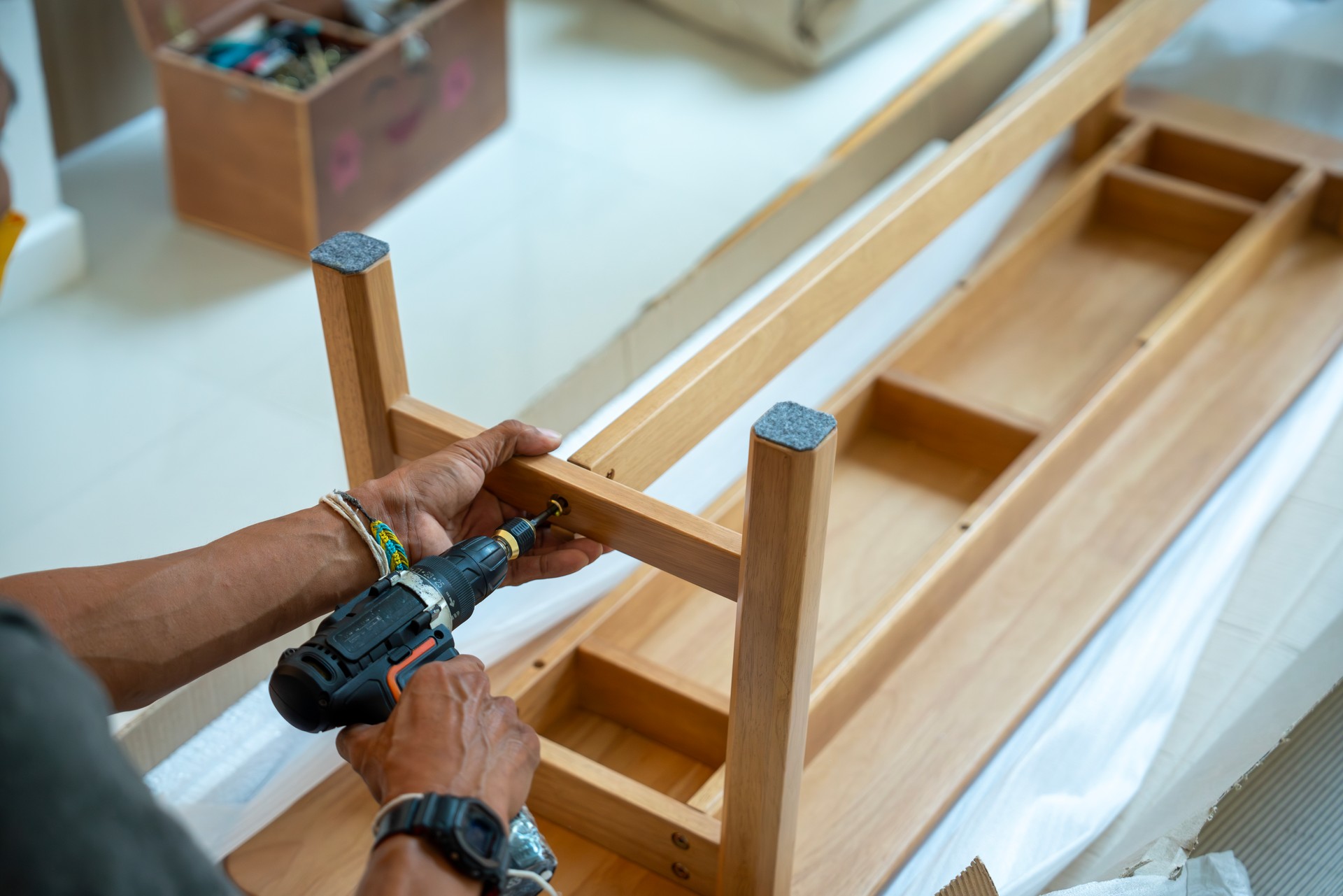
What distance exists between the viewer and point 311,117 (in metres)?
2.36

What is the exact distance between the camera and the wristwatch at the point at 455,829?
81 centimetres

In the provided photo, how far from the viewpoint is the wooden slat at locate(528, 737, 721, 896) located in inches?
48.9

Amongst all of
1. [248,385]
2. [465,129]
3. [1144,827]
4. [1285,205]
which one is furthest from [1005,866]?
[465,129]

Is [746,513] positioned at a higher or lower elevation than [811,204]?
higher

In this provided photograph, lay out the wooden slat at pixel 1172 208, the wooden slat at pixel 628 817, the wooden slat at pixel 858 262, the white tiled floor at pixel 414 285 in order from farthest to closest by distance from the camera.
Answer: the wooden slat at pixel 1172 208, the white tiled floor at pixel 414 285, the wooden slat at pixel 628 817, the wooden slat at pixel 858 262

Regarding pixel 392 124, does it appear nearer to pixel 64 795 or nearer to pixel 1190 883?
pixel 1190 883

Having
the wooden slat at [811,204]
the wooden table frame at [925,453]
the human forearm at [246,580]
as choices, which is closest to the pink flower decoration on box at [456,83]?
the wooden slat at [811,204]

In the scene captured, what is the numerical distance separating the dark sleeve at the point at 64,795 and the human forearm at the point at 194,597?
412mm

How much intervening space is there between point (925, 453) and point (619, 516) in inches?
36.3

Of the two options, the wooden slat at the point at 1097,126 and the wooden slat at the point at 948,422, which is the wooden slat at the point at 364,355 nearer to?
the wooden slat at the point at 948,422

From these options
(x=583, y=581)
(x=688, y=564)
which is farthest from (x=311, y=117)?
(x=688, y=564)

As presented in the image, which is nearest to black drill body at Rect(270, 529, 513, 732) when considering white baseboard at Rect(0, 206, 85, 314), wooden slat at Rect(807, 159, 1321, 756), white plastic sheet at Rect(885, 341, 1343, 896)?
wooden slat at Rect(807, 159, 1321, 756)

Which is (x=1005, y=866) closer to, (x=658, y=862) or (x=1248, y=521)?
(x=658, y=862)

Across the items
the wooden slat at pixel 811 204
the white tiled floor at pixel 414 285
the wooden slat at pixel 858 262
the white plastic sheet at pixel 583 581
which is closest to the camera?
the wooden slat at pixel 858 262
